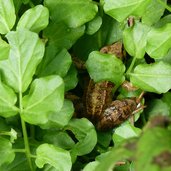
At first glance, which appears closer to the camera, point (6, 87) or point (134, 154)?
point (134, 154)

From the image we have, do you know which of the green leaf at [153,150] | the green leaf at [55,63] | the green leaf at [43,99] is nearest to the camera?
the green leaf at [153,150]

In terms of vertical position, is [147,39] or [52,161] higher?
[147,39]

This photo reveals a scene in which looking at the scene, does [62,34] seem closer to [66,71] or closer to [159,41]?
[66,71]

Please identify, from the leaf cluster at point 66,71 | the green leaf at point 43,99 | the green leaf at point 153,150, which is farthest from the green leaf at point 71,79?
the green leaf at point 153,150

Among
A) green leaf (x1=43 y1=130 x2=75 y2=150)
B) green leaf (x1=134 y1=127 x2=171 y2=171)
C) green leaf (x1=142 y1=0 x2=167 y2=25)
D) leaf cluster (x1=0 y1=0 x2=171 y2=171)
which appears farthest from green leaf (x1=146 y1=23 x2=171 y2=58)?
green leaf (x1=134 y1=127 x2=171 y2=171)

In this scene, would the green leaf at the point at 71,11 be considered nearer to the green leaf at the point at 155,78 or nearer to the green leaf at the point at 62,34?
the green leaf at the point at 62,34

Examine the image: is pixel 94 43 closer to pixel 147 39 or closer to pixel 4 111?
pixel 147 39

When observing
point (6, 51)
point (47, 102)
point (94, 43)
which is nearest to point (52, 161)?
point (47, 102)

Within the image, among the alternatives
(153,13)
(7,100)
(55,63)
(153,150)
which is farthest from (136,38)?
(153,150)
